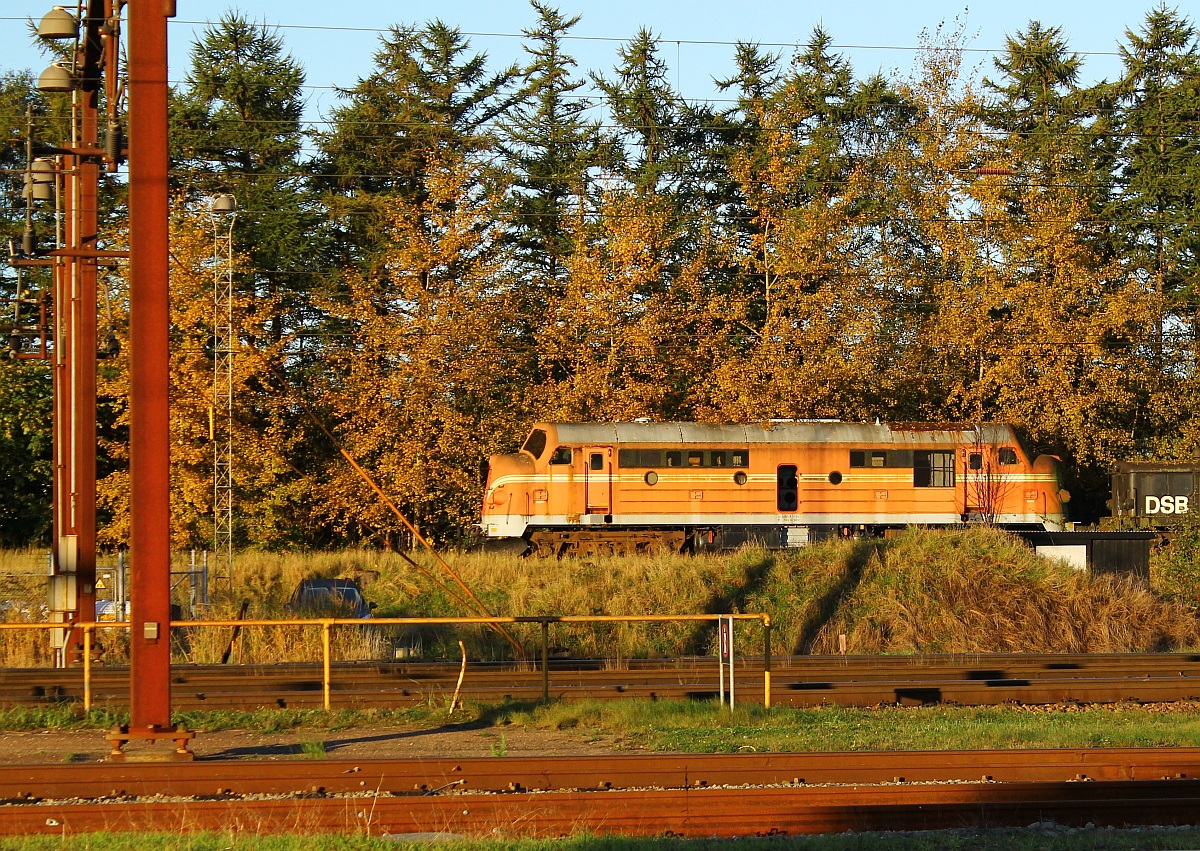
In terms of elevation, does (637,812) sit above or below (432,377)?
below

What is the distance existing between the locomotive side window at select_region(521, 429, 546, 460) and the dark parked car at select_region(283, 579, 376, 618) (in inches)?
371

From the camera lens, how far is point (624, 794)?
933 cm

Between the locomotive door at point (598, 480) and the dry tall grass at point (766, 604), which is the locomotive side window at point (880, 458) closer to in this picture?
the dry tall grass at point (766, 604)

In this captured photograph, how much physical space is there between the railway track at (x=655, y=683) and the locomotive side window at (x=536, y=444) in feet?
42.7

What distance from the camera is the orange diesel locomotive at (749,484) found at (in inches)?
1247

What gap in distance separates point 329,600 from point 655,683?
25.2 feet

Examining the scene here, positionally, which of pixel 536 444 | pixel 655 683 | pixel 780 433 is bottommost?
pixel 655 683

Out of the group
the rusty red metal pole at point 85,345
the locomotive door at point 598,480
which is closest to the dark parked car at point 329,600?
the rusty red metal pole at point 85,345

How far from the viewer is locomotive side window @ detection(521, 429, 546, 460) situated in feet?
105

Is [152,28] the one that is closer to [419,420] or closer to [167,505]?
[167,505]

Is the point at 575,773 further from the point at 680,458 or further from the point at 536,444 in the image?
the point at 536,444

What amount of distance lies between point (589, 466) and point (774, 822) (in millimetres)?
22703

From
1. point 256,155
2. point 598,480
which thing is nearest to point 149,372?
point 598,480

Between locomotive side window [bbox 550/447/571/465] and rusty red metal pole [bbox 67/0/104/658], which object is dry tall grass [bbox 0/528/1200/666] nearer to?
rusty red metal pole [bbox 67/0/104/658]
